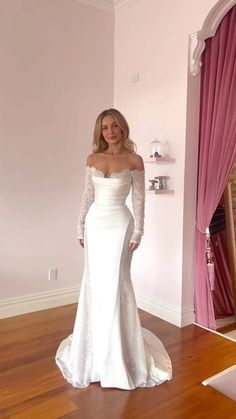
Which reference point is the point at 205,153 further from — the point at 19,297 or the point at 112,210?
the point at 19,297

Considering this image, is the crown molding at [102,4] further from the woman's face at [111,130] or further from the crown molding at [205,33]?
the woman's face at [111,130]

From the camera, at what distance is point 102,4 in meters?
3.61

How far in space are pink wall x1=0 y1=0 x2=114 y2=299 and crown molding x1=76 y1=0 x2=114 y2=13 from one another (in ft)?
0.15

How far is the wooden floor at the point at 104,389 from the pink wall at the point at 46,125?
73 cm

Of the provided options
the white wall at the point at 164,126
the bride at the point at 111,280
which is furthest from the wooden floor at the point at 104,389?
the white wall at the point at 164,126

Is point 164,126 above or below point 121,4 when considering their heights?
below

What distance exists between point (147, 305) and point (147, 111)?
1.89 m

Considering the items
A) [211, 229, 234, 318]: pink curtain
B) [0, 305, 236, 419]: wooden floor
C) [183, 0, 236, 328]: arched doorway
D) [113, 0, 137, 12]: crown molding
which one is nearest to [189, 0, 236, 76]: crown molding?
[183, 0, 236, 328]: arched doorway

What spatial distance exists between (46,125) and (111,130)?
130cm

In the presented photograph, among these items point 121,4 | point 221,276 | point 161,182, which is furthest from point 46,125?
point 221,276

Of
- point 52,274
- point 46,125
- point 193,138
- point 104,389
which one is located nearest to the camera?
point 104,389

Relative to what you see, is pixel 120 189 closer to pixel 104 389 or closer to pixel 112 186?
pixel 112 186

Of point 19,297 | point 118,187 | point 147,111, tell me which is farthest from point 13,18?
point 19,297

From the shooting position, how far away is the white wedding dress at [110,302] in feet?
7.28
